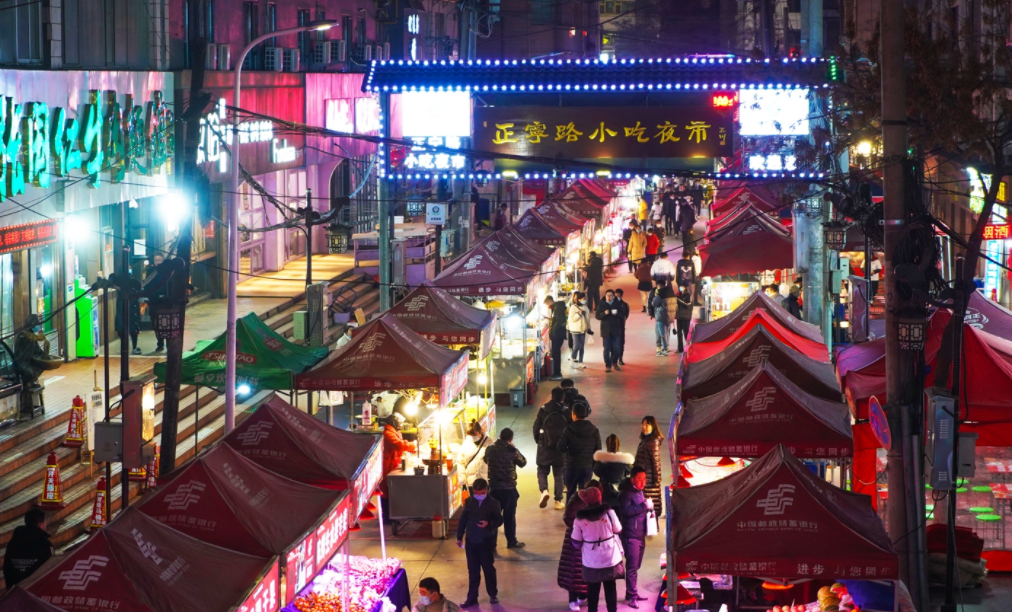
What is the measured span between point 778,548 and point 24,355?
1182cm

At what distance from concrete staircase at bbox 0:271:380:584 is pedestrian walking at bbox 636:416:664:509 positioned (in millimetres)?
5836

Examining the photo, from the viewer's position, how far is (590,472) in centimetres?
1593

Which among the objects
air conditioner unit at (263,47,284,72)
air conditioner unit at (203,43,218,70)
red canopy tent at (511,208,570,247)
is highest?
air conditioner unit at (263,47,284,72)

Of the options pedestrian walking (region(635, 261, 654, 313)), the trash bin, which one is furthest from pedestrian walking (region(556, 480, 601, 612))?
pedestrian walking (region(635, 261, 654, 313))

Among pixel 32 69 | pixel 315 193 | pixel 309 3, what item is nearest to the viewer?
pixel 32 69

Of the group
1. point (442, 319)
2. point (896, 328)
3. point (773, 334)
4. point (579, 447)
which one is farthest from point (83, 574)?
point (442, 319)

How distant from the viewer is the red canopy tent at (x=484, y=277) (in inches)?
874

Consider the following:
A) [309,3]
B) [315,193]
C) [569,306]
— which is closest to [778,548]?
[569,306]

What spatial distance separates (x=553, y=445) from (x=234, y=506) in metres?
7.11

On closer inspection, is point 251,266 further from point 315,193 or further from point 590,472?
point 590,472

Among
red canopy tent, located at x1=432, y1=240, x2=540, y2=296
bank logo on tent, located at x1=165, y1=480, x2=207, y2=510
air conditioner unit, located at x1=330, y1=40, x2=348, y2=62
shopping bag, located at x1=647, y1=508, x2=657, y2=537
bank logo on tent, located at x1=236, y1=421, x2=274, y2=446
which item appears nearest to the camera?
bank logo on tent, located at x1=165, y1=480, x2=207, y2=510

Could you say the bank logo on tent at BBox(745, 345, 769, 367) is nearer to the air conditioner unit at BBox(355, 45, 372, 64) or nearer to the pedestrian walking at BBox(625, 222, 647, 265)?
the pedestrian walking at BBox(625, 222, 647, 265)

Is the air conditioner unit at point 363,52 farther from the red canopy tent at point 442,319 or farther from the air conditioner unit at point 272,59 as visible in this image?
the red canopy tent at point 442,319

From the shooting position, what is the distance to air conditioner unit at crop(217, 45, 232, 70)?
2817cm
